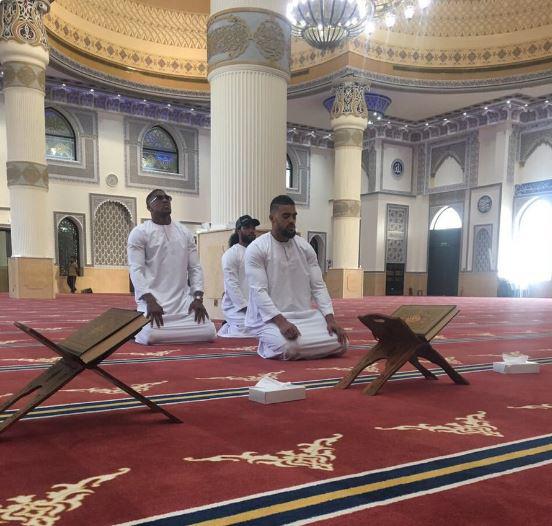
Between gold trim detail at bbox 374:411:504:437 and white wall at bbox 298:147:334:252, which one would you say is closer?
gold trim detail at bbox 374:411:504:437

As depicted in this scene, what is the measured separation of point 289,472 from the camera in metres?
1.19

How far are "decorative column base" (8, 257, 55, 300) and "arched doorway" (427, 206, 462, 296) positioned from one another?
8.91m

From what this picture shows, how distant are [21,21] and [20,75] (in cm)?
73

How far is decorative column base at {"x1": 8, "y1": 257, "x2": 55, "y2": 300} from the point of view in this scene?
7.71 m

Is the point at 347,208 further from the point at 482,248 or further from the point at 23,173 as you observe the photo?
the point at 23,173

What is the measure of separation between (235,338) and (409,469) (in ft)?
8.66

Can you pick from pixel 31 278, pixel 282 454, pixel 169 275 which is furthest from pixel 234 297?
pixel 31 278

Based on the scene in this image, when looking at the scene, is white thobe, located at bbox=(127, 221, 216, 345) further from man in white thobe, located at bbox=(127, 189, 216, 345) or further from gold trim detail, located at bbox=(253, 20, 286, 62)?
gold trim detail, located at bbox=(253, 20, 286, 62)

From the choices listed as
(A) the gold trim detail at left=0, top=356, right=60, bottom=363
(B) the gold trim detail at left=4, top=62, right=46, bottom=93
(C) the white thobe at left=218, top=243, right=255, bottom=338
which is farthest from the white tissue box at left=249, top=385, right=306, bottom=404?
(B) the gold trim detail at left=4, top=62, right=46, bottom=93

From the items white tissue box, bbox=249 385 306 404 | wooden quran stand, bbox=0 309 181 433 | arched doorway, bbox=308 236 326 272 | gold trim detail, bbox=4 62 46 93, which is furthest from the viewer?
arched doorway, bbox=308 236 326 272

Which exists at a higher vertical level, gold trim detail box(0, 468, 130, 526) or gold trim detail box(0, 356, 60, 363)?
gold trim detail box(0, 468, 130, 526)

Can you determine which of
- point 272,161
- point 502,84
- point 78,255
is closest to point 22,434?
point 272,161

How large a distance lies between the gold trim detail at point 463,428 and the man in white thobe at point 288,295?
118 centimetres

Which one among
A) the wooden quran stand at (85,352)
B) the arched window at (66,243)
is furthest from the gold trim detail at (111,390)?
the arched window at (66,243)
